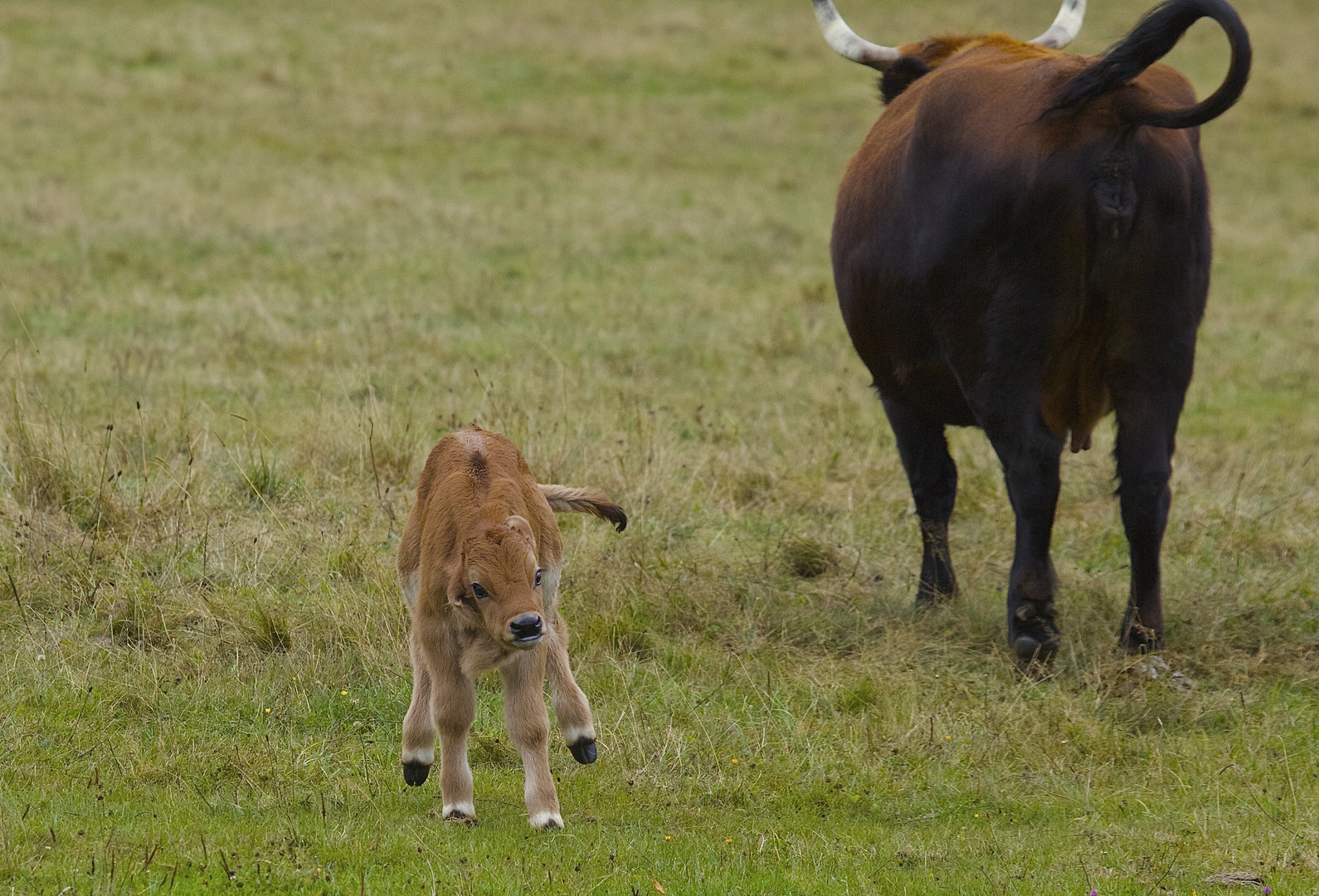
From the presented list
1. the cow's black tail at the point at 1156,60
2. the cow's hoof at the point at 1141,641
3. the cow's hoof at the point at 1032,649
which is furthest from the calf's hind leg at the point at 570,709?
the cow's black tail at the point at 1156,60

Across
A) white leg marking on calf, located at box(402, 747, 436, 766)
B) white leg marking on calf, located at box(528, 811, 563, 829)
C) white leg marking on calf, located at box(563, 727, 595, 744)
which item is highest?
white leg marking on calf, located at box(563, 727, 595, 744)

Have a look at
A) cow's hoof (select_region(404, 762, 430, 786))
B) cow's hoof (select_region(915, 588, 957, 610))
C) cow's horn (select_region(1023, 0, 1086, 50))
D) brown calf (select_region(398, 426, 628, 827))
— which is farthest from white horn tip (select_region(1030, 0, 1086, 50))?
cow's hoof (select_region(404, 762, 430, 786))

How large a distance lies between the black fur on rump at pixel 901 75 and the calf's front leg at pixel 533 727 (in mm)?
4709

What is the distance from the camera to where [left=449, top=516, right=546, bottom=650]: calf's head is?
4.02 meters

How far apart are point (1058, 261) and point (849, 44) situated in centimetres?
280

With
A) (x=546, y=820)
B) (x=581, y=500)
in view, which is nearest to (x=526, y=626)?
(x=546, y=820)

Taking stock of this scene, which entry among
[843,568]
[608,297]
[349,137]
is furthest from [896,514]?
[349,137]

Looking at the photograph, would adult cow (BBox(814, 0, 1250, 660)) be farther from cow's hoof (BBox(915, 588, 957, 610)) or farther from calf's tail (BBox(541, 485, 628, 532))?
calf's tail (BBox(541, 485, 628, 532))

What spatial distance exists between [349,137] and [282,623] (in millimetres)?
18871

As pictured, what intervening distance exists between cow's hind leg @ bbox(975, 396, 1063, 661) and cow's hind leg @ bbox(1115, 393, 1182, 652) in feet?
1.00

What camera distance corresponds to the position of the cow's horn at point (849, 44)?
8.07 metres

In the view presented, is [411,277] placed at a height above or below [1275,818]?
below

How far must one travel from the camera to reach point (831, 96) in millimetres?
31000

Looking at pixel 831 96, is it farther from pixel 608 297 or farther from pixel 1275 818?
pixel 1275 818
